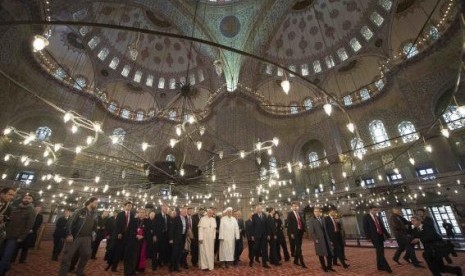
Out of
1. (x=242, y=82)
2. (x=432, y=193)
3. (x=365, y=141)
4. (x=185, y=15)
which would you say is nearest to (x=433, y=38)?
(x=365, y=141)

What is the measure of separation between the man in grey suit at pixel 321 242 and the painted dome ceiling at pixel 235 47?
11.0 metres

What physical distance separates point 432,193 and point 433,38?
9.67 meters

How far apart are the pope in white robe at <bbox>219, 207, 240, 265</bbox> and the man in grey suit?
6.82 ft

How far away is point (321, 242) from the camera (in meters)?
5.25

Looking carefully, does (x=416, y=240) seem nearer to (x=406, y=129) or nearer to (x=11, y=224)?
(x=11, y=224)

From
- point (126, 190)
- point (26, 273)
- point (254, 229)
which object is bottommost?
point (26, 273)

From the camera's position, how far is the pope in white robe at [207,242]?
5586mm

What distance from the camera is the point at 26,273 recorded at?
180 inches

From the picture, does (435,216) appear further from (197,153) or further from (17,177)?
(17,177)

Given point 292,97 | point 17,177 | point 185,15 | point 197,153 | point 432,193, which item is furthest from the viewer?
point 292,97

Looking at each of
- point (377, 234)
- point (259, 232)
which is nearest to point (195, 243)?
point (259, 232)

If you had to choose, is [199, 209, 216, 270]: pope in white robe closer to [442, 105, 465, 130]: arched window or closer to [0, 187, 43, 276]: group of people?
[0, 187, 43, 276]: group of people

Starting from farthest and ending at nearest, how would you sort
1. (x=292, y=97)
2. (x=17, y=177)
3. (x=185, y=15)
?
1. (x=292, y=97)
2. (x=185, y=15)
3. (x=17, y=177)

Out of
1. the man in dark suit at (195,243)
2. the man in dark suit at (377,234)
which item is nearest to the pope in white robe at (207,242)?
the man in dark suit at (195,243)
